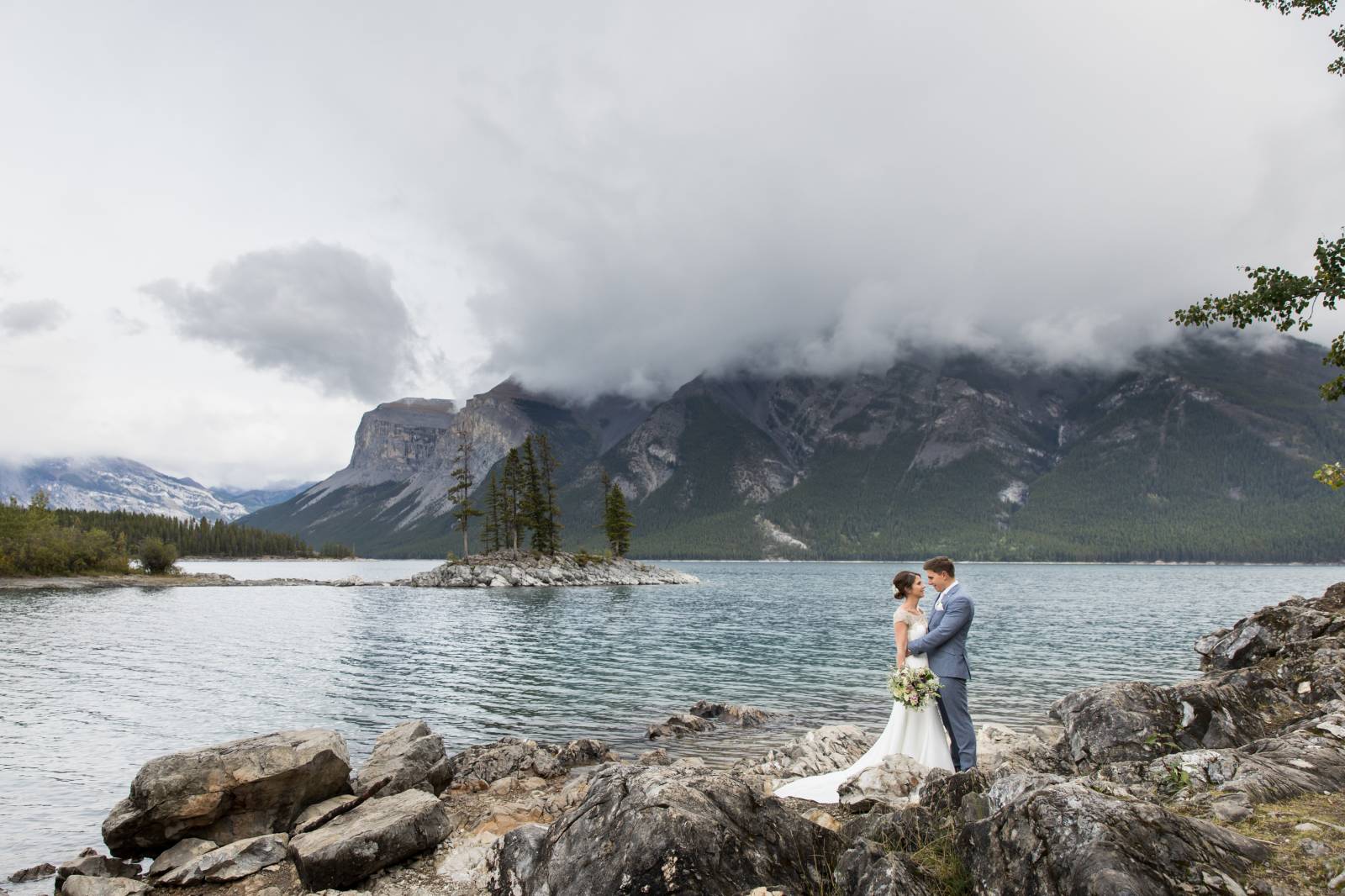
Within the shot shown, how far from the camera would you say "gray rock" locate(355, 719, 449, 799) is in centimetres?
1455

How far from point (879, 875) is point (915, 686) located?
5.83 m

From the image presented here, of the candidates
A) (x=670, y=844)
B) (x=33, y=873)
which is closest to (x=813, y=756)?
(x=670, y=844)

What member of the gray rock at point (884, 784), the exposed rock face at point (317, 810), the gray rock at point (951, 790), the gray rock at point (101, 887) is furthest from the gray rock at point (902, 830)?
the gray rock at point (101, 887)

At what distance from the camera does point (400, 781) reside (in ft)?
47.9

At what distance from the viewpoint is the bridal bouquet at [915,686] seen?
37.2ft

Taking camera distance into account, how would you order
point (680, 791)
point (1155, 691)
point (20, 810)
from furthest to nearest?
1. point (20, 810)
2. point (1155, 691)
3. point (680, 791)

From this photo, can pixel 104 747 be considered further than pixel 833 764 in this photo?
Yes

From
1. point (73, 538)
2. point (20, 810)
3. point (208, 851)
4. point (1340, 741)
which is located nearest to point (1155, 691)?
→ point (1340, 741)

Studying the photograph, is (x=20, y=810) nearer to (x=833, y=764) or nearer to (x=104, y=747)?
(x=104, y=747)

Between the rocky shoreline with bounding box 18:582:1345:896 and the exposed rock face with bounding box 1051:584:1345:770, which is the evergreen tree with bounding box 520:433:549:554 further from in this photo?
the exposed rock face with bounding box 1051:584:1345:770

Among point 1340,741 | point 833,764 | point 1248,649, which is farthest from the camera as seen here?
point 1248,649

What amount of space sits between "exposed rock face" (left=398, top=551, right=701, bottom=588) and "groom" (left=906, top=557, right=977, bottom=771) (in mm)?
98391

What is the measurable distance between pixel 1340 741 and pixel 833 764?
9.17m

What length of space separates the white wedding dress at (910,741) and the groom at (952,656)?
0.23 m
